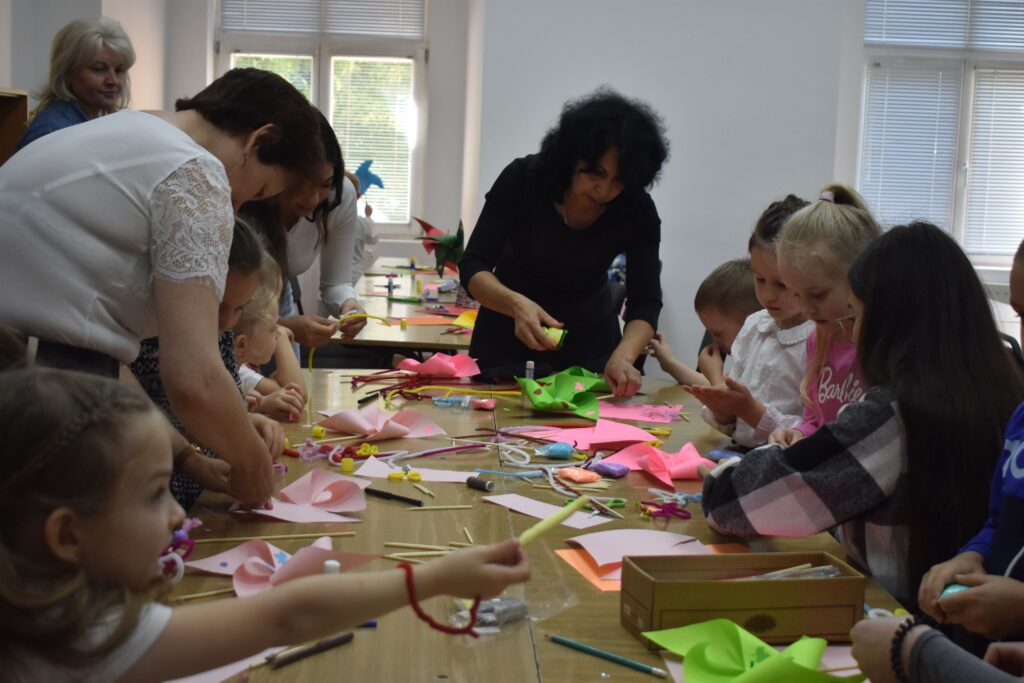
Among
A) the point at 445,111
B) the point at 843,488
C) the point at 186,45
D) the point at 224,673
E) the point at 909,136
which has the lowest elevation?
the point at 224,673

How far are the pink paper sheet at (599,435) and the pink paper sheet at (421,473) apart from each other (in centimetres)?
36

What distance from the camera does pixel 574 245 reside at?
3.11 m

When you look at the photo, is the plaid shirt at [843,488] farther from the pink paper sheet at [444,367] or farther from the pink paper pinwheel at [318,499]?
the pink paper sheet at [444,367]

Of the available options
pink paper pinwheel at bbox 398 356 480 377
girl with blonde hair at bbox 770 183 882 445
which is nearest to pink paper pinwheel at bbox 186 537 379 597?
girl with blonde hair at bbox 770 183 882 445

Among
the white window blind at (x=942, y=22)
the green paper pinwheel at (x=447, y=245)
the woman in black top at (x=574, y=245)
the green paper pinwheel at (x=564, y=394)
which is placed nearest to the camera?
the green paper pinwheel at (x=564, y=394)

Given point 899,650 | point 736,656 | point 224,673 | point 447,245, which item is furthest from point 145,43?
point 899,650

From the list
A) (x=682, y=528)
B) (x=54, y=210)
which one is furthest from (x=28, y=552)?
(x=682, y=528)

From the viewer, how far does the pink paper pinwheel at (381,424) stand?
2.31m

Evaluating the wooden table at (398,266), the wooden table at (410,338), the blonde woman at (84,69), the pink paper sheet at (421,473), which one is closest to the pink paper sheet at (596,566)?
the pink paper sheet at (421,473)

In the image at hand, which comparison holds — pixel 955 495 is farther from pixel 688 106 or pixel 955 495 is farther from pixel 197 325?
pixel 688 106

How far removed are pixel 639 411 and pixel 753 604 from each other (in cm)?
149

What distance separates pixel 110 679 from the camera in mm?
952

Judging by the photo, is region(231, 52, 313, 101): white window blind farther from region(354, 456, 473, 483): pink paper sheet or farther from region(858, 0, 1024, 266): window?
region(354, 456, 473, 483): pink paper sheet

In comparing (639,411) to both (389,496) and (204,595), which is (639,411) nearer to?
(389,496)
